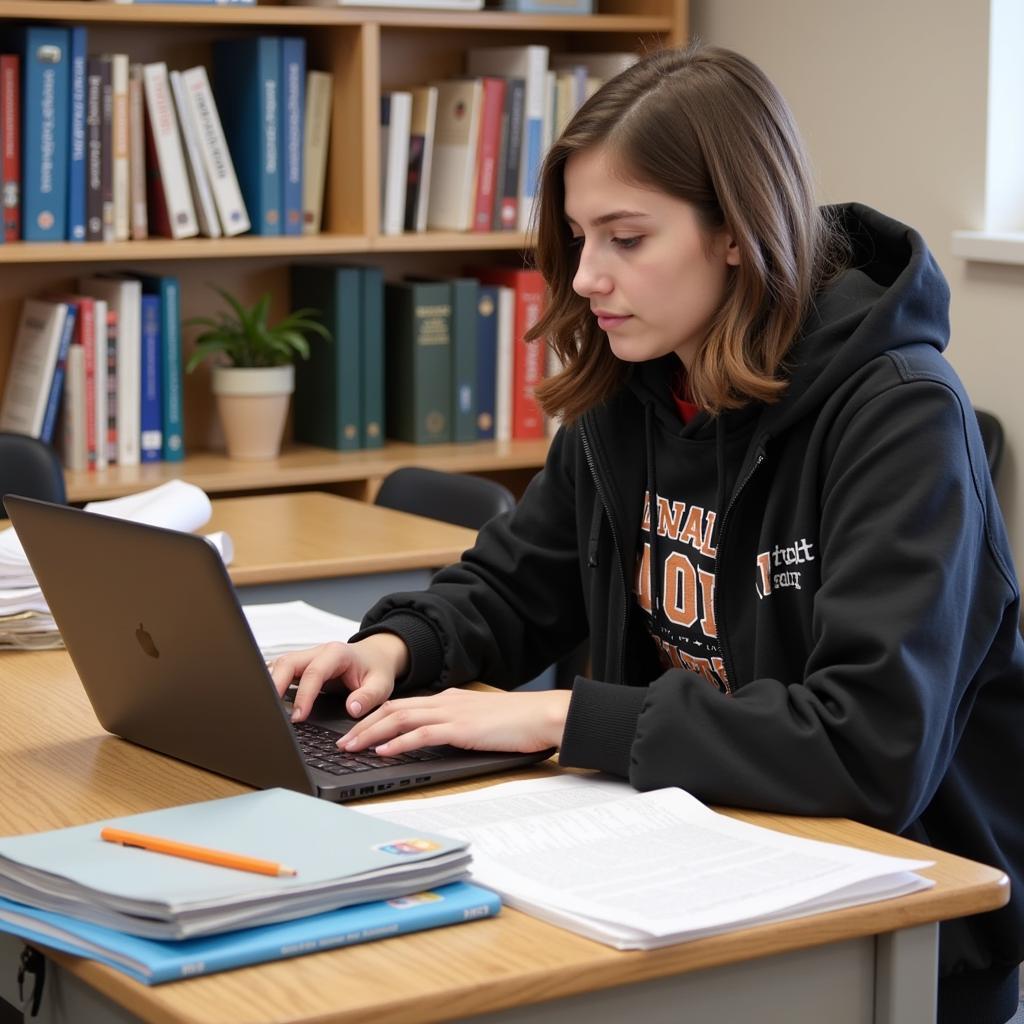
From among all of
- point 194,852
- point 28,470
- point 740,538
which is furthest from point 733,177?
point 28,470

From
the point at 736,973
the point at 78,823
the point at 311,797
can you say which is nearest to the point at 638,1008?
the point at 736,973

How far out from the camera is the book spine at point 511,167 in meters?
3.70

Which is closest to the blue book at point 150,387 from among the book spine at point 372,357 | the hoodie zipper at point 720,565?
the book spine at point 372,357

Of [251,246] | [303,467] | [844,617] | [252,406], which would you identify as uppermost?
[251,246]

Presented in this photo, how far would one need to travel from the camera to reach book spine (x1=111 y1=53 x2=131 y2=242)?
329cm

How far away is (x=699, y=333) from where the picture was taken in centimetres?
156

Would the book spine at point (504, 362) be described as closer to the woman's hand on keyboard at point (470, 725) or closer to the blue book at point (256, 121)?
the blue book at point (256, 121)

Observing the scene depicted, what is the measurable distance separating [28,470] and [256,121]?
100cm

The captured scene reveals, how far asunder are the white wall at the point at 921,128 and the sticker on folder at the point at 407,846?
212cm

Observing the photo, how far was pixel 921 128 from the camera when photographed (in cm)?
331

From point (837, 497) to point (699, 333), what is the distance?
252 mm

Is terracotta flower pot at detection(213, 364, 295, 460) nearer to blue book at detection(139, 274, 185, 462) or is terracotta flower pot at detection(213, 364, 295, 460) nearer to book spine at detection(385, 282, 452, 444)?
blue book at detection(139, 274, 185, 462)

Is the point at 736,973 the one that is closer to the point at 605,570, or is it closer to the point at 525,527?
the point at 605,570

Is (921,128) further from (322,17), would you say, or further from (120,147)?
(120,147)
